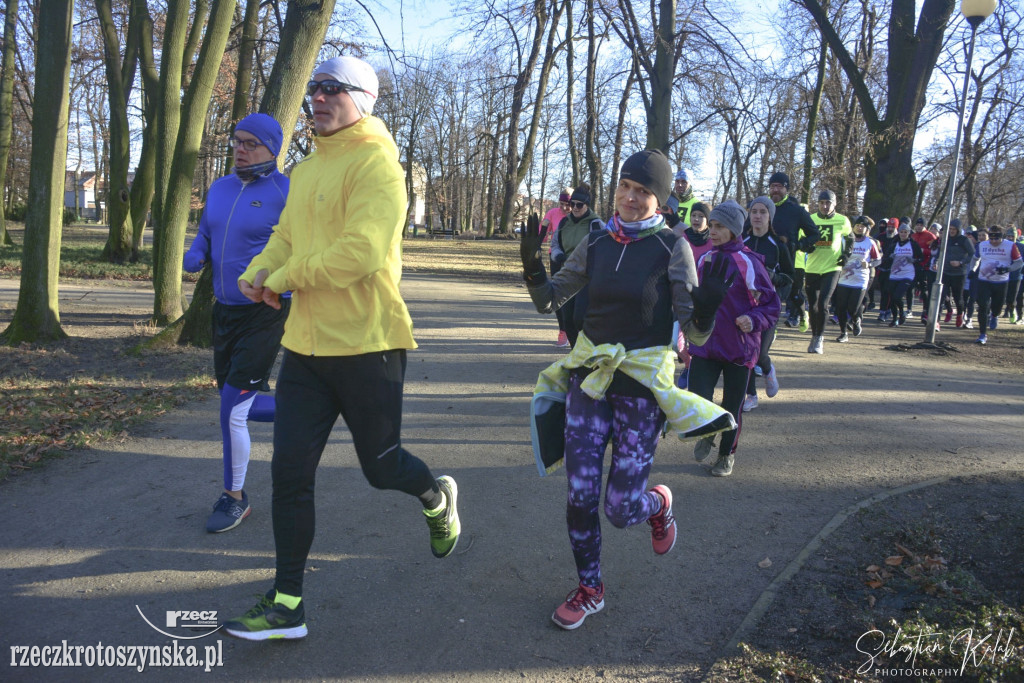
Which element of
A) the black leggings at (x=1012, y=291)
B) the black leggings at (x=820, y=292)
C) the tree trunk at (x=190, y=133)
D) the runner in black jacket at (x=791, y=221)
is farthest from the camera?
the black leggings at (x=1012, y=291)

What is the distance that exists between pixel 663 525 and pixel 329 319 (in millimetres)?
1914

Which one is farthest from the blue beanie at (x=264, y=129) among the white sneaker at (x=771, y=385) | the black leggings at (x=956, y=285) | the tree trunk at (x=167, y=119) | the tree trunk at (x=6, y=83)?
the tree trunk at (x=6, y=83)

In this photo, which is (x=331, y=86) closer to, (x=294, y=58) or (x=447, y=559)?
(x=447, y=559)

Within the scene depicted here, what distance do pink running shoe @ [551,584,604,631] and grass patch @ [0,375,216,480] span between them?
3.79 m

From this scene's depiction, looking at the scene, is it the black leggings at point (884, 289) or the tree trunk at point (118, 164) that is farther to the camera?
the tree trunk at point (118, 164)

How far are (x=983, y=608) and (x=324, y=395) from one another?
3.03m

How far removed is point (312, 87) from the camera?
308cm

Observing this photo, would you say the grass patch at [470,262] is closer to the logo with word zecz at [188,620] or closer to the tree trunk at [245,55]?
the tree trunk at [245,55]

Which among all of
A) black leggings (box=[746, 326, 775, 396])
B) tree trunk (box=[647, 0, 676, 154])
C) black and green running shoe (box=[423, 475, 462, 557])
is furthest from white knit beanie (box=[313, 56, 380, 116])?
tree trunk (box=[647, 0, 676, 154])

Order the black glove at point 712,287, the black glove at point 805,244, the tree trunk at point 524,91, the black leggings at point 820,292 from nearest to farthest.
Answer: the black glove at point 712,287 < the black glove at point 805,244 < the black leggings at point 820,292 < the tree trunk at point 524,91

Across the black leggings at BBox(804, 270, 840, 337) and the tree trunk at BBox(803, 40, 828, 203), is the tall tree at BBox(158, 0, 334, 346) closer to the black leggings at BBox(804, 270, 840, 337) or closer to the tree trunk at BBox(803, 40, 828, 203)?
the black leggings at BBox(804, 270, 840, 337)

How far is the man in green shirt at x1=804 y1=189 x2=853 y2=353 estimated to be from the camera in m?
10.4

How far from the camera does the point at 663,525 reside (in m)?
3.68

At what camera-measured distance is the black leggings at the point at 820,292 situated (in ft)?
34.7
